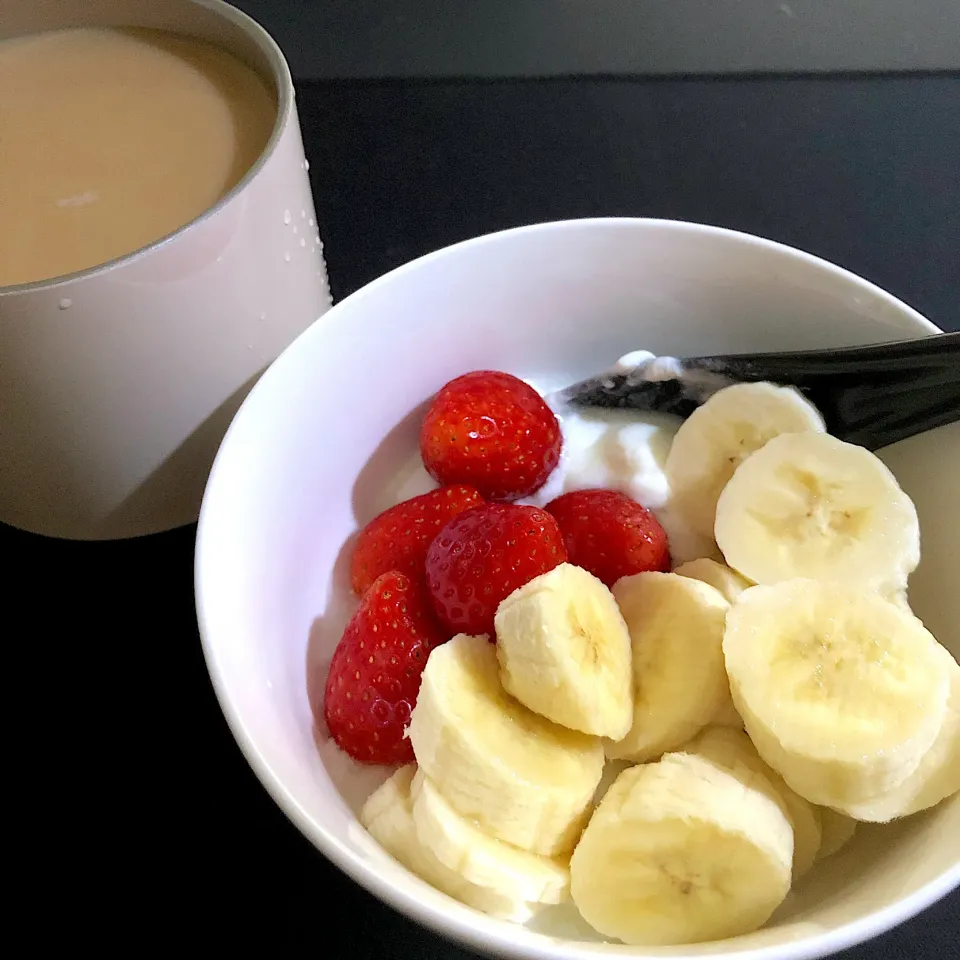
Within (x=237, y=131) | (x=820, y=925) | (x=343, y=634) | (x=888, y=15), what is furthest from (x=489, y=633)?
(x=888, y=15)

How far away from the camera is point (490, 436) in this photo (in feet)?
2.60

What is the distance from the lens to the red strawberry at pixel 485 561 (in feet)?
2.24

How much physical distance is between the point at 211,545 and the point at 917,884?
0.46 m

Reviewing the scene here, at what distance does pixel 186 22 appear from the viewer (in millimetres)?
753

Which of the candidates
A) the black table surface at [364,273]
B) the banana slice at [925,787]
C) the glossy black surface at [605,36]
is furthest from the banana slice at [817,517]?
the glossy black surface at [605,36]

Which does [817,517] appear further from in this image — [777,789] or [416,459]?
[416,459]

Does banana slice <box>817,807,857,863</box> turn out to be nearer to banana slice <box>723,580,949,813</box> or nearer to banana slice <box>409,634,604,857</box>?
banana slice <box>723,580,949,813</box>

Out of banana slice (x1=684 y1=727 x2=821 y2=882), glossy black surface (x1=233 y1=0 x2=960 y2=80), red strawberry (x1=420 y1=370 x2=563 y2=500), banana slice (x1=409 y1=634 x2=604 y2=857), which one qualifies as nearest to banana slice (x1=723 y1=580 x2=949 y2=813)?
banana slice (x1=684 y1=727 x2=821 y2=882)

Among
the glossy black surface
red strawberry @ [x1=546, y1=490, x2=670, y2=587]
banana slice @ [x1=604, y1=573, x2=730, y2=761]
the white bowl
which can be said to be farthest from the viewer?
the glossy black surface

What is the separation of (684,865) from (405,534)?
32cm

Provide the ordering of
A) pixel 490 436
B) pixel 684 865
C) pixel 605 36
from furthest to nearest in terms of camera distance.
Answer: pixel 605 36 < pixel 490 436 < pixel 684 865

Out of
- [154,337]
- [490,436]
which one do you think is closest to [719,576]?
[490,436]

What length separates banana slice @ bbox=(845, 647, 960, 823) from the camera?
23.0 inches

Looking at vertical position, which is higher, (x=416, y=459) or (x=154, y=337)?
(x=154, y=337)
